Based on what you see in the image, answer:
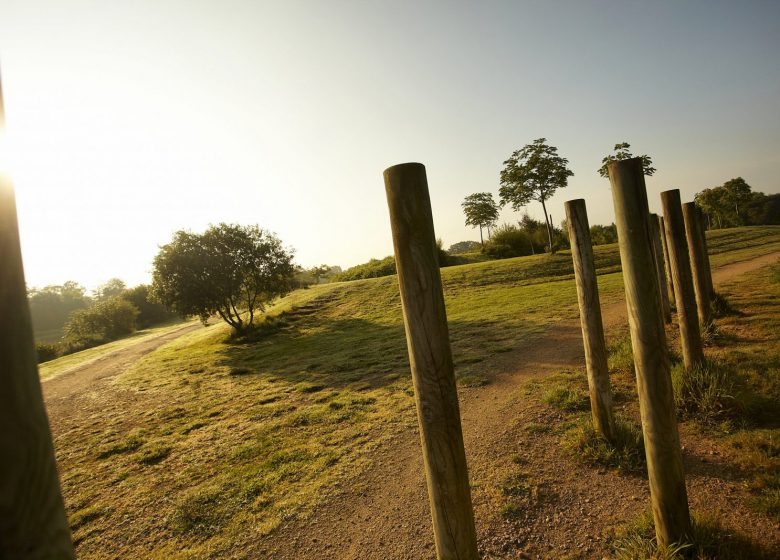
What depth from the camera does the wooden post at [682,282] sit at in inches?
222

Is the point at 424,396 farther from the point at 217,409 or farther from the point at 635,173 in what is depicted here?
the point at 217,409

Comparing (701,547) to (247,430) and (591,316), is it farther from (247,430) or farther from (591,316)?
(247,430)

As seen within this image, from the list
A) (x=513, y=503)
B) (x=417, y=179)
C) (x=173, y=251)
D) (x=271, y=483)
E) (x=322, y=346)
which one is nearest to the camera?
(x=417, y=179)

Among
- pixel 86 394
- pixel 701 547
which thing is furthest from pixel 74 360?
pixel 701 547

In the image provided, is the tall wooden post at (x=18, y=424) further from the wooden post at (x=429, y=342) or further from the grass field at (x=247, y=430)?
the grass field at (x=247, y=430)

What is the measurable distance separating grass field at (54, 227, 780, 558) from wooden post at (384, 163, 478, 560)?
9.97 ft

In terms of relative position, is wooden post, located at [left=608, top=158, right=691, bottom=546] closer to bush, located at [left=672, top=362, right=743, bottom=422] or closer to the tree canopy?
bush, located at [left=672, top=362, right=743, bottom=422]

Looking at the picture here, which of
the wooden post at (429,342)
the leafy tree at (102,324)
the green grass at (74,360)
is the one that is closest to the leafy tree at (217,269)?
the green grass at (74,360)

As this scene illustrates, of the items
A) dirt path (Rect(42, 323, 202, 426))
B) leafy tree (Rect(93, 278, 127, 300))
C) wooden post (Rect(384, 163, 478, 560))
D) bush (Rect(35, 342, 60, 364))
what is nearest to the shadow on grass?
dirt path (Rect(42, 323, 202, 426))

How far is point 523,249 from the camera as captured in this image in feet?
141

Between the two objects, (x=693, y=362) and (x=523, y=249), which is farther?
(x=523, y=249)

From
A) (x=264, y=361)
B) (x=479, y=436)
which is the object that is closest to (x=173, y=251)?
(x=264, y=361)

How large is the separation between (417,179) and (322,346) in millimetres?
14367

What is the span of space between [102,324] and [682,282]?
1996 inches
